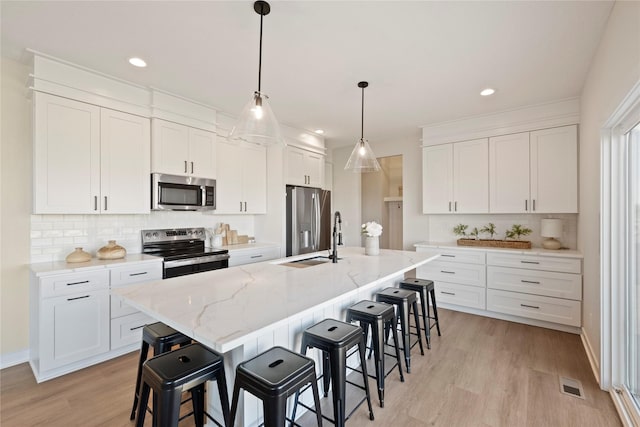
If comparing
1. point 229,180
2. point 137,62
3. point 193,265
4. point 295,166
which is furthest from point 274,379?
point 295,166

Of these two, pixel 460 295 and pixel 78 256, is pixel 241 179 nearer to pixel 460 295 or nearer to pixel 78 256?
pixel 78 256

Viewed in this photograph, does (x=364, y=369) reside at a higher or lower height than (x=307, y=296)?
lower

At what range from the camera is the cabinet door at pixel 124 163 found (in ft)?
9.48

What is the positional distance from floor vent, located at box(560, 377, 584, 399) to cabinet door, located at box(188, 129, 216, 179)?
3.98 m

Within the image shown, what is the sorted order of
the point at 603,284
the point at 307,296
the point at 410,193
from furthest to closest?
the point at 410,193 < the point at 603,284 < the point at 307,296

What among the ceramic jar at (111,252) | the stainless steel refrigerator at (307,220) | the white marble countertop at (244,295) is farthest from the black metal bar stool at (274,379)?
the stainless steel refrigerator at (307,220)

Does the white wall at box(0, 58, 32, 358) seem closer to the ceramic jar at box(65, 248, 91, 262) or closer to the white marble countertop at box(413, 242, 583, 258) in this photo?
the ceramic jar at box(65, 248, 91, 262)

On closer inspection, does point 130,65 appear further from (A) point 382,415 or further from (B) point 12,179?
(A) point 382,415

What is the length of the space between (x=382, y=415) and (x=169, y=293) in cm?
156

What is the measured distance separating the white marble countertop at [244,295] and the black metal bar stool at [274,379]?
0.27 metres

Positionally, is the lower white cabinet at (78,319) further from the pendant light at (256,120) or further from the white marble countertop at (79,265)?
the pendant light at (256,120)

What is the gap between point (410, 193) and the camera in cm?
497

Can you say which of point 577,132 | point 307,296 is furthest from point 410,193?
point 307,296

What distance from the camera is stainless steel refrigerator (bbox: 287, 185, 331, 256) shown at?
14.5 ft
